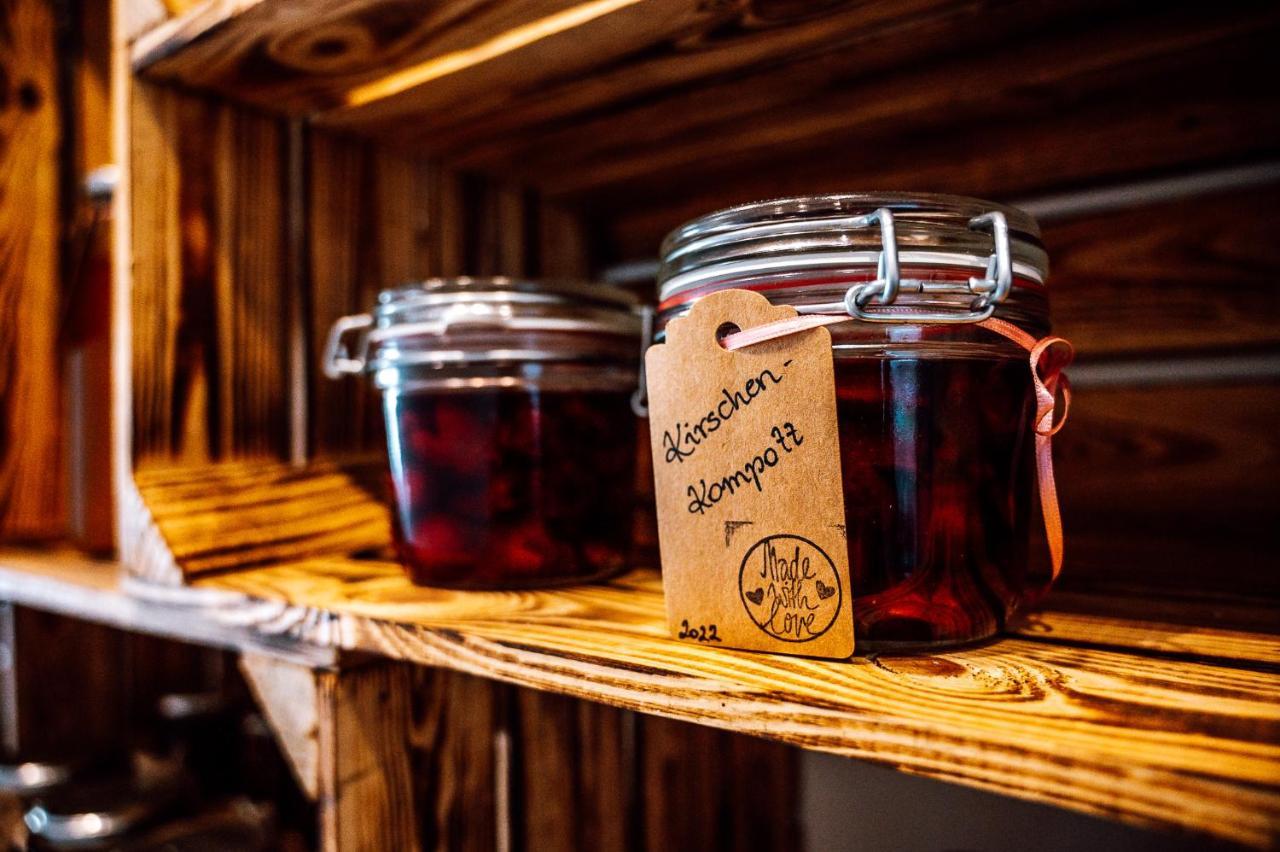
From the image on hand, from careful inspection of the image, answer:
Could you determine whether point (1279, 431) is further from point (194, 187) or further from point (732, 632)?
point (194, 187)

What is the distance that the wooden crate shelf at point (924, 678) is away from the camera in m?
0.34

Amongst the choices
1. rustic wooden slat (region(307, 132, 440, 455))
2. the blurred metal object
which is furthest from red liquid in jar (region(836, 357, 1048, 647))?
the blurred metal object

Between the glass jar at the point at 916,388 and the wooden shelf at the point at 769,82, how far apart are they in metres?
0.21

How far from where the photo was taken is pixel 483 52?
68cm

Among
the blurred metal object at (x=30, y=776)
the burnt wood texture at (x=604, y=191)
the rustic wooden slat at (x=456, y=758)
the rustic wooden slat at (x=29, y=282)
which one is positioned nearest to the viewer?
the burnt wood texture at (x=604, y=191)

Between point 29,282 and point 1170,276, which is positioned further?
point 29,282

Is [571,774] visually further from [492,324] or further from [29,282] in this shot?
[29,282]

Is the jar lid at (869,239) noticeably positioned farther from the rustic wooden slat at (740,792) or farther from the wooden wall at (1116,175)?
the rustic wooden slat at (740,792)

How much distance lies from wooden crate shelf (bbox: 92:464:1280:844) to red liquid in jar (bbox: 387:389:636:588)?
0.07ft

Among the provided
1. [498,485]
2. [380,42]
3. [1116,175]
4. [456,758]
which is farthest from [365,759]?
[1116,175]

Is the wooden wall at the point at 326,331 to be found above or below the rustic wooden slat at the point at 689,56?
below

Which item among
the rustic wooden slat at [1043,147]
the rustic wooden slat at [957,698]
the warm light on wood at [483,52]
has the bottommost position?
the rustic wooden slat at [957,698]

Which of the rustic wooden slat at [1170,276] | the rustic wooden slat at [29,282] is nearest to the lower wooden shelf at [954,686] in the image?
the rustic wooden slat at [1170,276]

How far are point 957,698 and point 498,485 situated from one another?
0.34 meters
